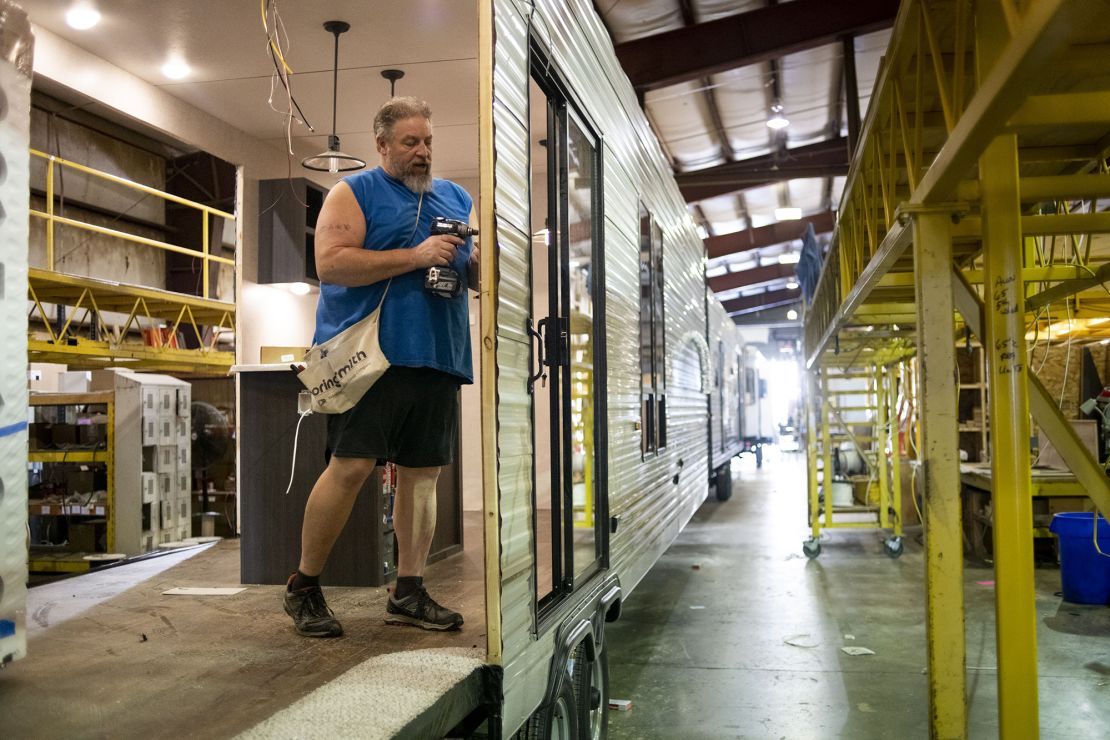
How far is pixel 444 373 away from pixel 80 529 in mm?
4823

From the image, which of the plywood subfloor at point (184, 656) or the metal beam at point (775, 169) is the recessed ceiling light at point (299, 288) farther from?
the metal beam at point (775, 169)

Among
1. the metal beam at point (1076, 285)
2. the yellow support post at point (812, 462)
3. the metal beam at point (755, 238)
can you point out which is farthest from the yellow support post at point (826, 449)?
the metal beam at point (755, 238)

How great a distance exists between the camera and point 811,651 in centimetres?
516

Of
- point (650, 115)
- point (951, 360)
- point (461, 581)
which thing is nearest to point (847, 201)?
A: point (951, 360)

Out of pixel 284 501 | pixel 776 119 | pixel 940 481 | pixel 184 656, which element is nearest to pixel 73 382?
pixel 284 501

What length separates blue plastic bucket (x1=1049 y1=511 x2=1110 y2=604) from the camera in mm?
6098

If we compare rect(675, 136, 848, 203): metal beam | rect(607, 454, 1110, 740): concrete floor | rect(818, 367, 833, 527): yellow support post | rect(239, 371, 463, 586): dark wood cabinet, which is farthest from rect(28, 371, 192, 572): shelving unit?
rect(675, 136, 848, 203): metal beam

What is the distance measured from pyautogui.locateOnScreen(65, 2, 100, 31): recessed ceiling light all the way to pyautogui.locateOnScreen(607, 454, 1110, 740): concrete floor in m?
4.86

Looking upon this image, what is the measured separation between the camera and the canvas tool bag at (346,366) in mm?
2438

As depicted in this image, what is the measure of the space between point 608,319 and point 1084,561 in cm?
464

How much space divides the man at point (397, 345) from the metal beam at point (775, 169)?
38.3ft

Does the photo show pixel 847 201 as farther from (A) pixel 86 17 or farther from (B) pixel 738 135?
(B) pixel 738 135

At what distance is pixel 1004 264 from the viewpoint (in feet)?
9.04

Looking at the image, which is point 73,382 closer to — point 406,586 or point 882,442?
point 882,442
